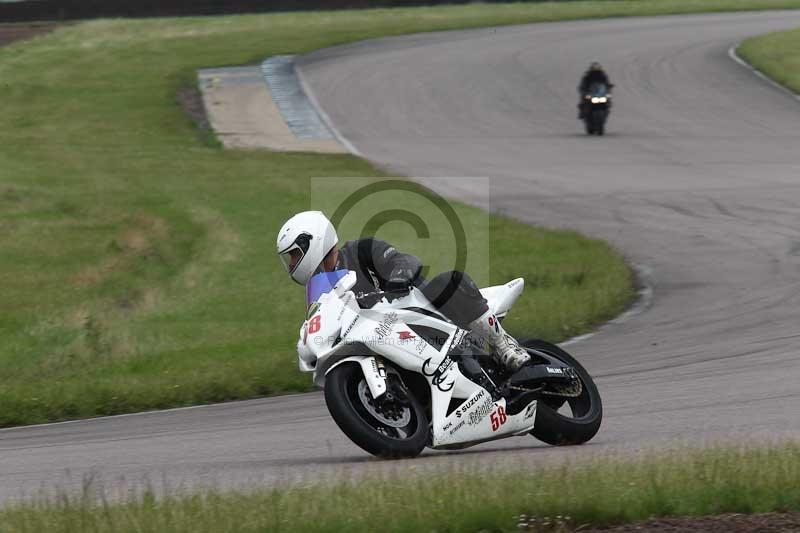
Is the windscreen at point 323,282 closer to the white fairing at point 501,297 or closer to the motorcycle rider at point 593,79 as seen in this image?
the white fairing at point 501,297

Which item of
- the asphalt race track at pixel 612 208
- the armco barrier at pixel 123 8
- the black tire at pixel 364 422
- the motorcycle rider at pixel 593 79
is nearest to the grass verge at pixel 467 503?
the black tire at pixel 364 422

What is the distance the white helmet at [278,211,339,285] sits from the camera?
705 centimetres

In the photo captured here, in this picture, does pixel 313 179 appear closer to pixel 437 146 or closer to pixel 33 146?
pixel 437 146

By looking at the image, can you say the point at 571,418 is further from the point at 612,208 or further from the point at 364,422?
the point at 612,208

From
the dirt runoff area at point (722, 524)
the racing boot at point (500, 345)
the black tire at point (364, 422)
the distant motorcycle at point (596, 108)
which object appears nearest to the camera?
the dirt runoff area at point (722, 524)

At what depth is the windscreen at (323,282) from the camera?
711 cm

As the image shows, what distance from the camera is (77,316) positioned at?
49.3 ft

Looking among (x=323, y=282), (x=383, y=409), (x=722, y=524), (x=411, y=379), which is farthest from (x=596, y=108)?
(x=722, y=524)

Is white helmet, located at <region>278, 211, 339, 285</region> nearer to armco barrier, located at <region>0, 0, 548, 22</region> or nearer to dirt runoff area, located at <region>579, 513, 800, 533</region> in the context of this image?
dirt runoff area, located at <region>579, 513, 800, 533</region>

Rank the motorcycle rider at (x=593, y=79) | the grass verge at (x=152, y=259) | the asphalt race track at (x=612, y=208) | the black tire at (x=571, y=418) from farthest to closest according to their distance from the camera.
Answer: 1. the motorcycle rider at (x=593, y=79)
2. the grass verge at (x=152, y=259)
3. the asphalt race track at (x=612, y=208)
4. the black tire at (x=571, y=418)

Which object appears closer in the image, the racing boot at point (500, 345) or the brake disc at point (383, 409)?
the brake disc at point (383, 409)

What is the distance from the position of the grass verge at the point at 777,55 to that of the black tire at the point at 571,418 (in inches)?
1117

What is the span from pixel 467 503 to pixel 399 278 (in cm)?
180

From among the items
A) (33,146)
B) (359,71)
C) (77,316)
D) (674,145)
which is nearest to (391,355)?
(77,316)
